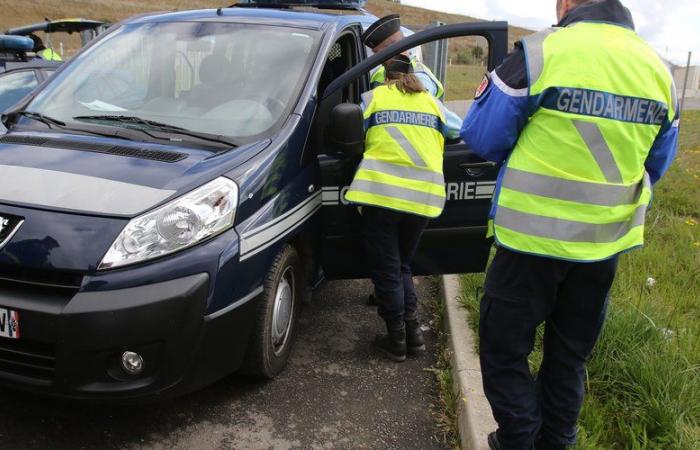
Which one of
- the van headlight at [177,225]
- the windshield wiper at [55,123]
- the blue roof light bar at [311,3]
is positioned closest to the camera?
the van headlight at [177,225]

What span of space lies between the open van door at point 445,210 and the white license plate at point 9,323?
1642 mm

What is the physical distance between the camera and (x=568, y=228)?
7.10 feet

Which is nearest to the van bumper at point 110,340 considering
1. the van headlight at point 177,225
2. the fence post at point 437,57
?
the van headlight at point 177,225

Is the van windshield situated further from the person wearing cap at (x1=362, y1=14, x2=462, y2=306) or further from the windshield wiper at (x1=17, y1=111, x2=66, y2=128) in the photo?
the person wearing cap at (x1=362, y1=14, x2=462, y2=306)

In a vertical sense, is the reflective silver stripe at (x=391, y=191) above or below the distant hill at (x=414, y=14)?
above

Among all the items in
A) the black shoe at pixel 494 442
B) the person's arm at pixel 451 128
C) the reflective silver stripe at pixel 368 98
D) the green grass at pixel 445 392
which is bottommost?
the green grass at pixel 445 392

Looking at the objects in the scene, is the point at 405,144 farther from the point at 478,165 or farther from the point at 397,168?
the point at 478,165

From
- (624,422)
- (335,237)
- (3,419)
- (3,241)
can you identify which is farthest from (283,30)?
(624,422)

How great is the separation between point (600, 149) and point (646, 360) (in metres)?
1.41

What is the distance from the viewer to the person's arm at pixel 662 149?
2252mm

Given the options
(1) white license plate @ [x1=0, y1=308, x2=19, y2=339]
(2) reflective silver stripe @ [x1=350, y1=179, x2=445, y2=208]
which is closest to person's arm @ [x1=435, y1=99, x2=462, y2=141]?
(2) reflective silver stripe @ [x1=350, y1=179, x2=445, y2=208]

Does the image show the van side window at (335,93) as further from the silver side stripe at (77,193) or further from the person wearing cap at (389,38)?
the silver side stripe at (77,193)

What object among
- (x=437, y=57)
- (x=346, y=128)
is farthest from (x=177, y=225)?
(x=437, y=57)

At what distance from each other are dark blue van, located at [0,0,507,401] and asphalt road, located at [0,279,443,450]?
0.69 feet
